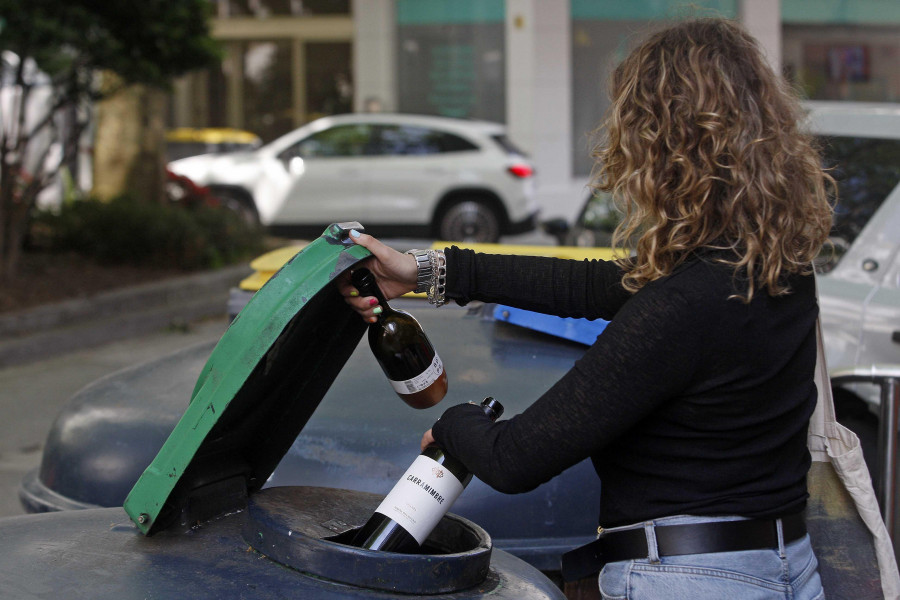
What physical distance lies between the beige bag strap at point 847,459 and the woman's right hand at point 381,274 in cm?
83

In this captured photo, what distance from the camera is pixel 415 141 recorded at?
13.9 m

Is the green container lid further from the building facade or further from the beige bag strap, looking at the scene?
the building facade

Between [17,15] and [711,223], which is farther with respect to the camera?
[17,15]

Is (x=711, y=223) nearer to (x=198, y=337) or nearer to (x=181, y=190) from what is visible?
(x=198, y=337)

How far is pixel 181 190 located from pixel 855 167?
392 inches

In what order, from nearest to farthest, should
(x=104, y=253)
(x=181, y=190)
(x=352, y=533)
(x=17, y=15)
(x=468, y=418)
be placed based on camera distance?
(x=468, y=418), (x=352, y=533), (x=17, y=15), (x=104, y=253), (x=181, y=190)

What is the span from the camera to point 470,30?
1756 centimetres

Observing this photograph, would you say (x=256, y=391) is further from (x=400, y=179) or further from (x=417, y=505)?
(x=400, y=179)

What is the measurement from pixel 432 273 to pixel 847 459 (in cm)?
92

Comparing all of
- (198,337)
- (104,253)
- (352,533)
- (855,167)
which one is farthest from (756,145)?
(104,253)

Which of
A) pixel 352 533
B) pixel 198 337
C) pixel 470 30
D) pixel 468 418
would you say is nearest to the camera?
pixel 468 418

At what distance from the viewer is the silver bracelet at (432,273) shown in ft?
6.54

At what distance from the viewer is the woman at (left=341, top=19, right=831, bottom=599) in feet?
5.33

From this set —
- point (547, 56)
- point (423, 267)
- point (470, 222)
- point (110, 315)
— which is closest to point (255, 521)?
point (423, 267)
